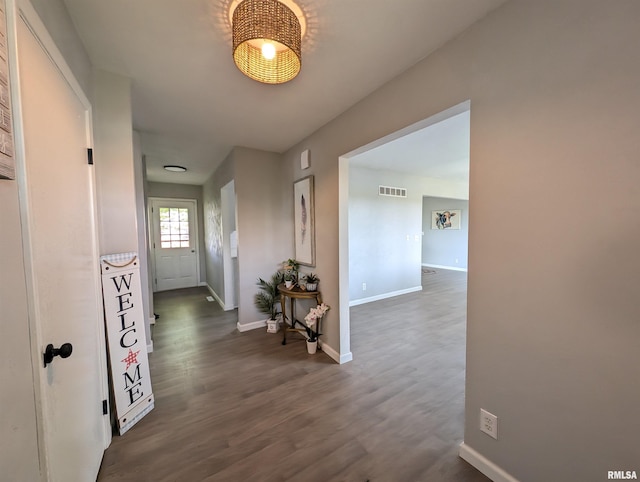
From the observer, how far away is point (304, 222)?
3113 millimetres

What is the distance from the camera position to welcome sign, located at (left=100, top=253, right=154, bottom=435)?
66.3 inches

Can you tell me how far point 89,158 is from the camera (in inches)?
59.0

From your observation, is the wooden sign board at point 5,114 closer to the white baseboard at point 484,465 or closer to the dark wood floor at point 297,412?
the dark wood floor at point 297,412

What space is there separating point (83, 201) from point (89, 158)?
1.00 feet

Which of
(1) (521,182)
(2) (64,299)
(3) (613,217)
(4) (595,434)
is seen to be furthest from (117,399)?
(3) (613,217)

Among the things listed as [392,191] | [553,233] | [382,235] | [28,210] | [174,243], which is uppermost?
[392,191]

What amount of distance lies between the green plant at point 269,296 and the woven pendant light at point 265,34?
2643mm

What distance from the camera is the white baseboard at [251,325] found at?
344cm

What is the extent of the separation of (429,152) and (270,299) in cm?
335

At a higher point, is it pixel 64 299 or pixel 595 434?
pixel 64 299

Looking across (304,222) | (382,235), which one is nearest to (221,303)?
→ (304,222)

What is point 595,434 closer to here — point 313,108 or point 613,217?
point 613,217

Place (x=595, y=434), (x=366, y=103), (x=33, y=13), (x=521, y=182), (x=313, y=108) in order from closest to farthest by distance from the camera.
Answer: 1. (x=33, y=13)
2. (x=595, y=434)
3. (x=521, y=182)
4. (x=366, y=103)
5. (x=313, y=108)

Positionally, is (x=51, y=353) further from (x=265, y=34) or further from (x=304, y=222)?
(x=304, y=222)
